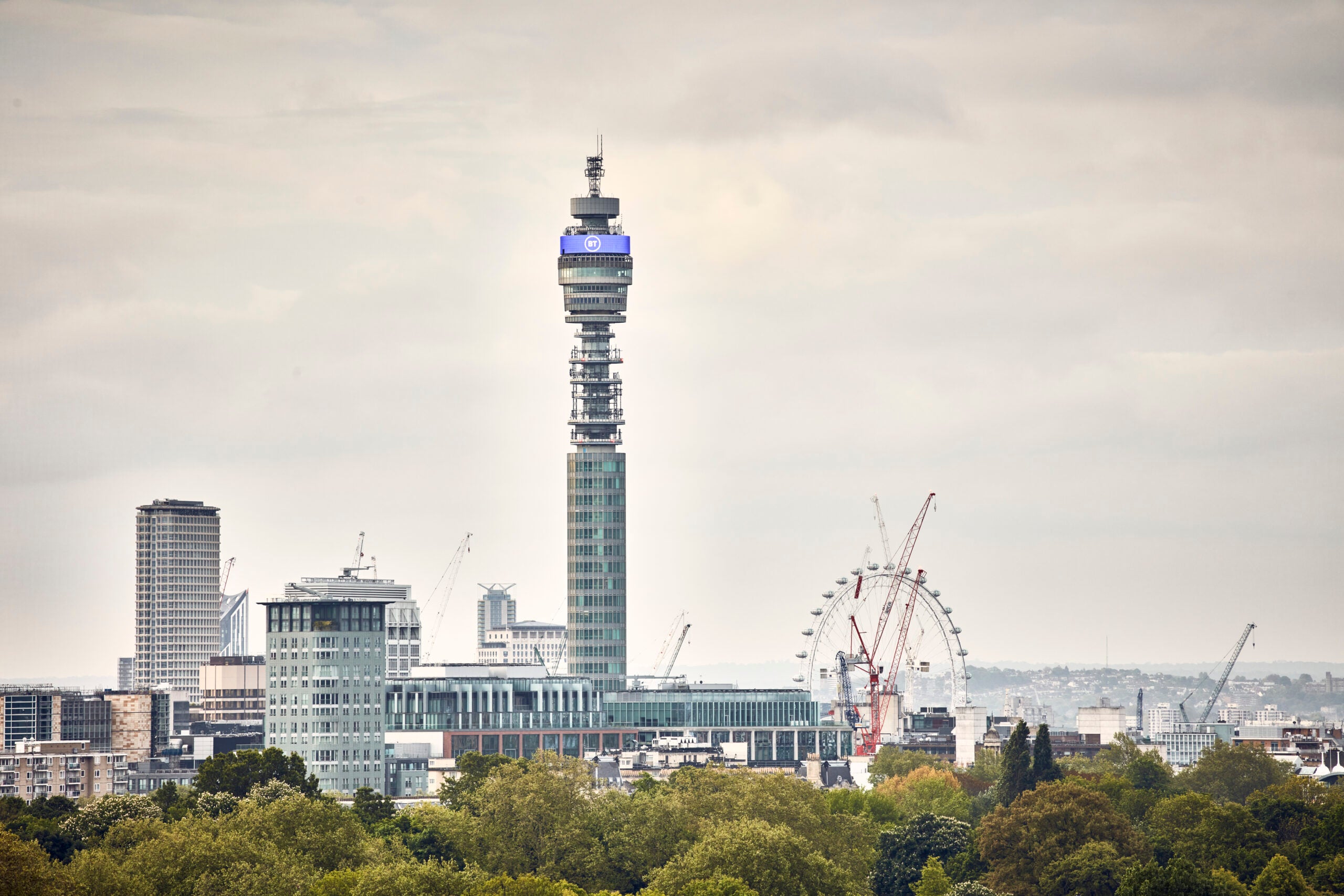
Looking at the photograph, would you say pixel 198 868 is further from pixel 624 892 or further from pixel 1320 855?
pixel 1320 855

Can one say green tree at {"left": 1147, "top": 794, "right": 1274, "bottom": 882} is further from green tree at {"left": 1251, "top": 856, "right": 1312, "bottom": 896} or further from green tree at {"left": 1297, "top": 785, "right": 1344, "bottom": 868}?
green tree at {"left": 1251, "top": 856, "right": 1312, "bottom": 896}

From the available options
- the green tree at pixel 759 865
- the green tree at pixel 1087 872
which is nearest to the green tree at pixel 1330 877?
the green tree at pixel 1087 872

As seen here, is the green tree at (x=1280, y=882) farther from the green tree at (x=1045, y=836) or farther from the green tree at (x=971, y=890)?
the green tree at (x=1045, y=836)

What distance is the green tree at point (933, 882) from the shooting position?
187m

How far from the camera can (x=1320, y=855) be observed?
188 m

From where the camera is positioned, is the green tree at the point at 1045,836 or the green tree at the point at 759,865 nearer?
the green tree at the point at 759,865

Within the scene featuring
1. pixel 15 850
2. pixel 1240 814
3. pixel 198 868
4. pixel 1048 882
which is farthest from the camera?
pixel 1240 814

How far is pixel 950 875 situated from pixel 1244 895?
40057 mm

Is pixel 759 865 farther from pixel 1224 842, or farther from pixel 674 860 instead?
pixel 1224 842

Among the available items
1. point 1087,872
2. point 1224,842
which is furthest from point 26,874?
point 1224,842

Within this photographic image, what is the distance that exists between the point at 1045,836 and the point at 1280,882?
28.8m

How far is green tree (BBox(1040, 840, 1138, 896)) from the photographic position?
183 meters

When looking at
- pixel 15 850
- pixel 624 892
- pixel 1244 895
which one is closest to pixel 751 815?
pixel 624 892

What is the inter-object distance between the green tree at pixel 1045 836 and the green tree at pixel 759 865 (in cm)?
1792
